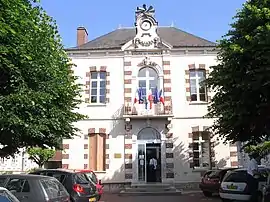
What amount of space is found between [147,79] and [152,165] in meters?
5.86

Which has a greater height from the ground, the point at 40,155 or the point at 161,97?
the point at 161,97

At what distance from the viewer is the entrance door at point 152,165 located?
82.8 ft

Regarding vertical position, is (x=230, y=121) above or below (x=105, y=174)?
above

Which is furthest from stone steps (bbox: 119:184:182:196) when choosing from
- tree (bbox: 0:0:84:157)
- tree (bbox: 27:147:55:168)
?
tree (bbox: 0:0:84:157)

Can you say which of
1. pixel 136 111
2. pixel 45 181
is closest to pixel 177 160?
pixel 136 111

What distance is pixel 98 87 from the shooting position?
2675cm

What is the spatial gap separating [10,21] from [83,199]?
6103 millimetres

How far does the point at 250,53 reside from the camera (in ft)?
42.6

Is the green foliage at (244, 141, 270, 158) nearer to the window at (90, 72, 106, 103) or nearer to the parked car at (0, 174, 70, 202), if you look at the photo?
the window at (90, 72, 106, 103)

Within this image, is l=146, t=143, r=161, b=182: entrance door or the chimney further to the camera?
the chimney

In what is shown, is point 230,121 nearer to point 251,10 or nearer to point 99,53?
point 251,10

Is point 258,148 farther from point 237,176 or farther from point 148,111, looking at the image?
→ point 148,111

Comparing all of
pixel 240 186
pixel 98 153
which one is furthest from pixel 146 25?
pixel 240 186

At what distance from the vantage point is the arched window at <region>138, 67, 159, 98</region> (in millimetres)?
26562
